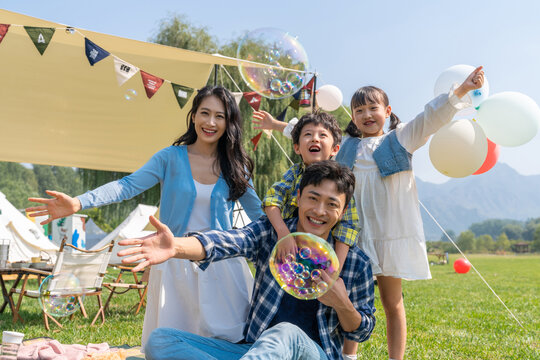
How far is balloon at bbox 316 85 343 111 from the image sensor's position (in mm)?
5762

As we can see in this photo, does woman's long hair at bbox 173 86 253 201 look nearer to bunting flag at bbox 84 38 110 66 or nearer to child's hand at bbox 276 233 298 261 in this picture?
child's hand at bbox 276 233 298 261

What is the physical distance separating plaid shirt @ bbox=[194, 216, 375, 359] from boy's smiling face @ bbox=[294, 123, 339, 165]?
1.47ft

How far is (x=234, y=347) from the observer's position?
2.06 m

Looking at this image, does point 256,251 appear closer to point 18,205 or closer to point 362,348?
point 362,348

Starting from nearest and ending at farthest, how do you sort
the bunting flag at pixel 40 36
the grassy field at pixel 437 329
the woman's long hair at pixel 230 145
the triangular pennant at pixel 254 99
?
1. the woman's long hair at pixel 230 145
2. the grassy field at pixel 437 329
3. the bunting flag at pixel 40 36
4. the triangular pennant at pixel 254 99

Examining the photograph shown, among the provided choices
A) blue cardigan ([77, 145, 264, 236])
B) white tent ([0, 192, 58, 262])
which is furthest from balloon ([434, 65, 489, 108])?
white tent ([0, 192, 58, 262])

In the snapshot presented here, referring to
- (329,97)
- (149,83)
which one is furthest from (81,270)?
(329,97)

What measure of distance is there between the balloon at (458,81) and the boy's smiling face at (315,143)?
4.06ft

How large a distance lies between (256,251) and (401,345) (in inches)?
52.0

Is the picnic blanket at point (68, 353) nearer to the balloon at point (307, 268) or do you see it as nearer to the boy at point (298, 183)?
the boy at point (298, 183)

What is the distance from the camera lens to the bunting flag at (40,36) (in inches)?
213

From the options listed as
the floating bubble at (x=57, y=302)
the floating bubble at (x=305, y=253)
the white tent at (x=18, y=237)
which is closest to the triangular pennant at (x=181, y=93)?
the floating bubble at (x=57, y=302)

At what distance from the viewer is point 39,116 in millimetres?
7023

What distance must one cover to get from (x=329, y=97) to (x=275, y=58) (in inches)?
79.4
